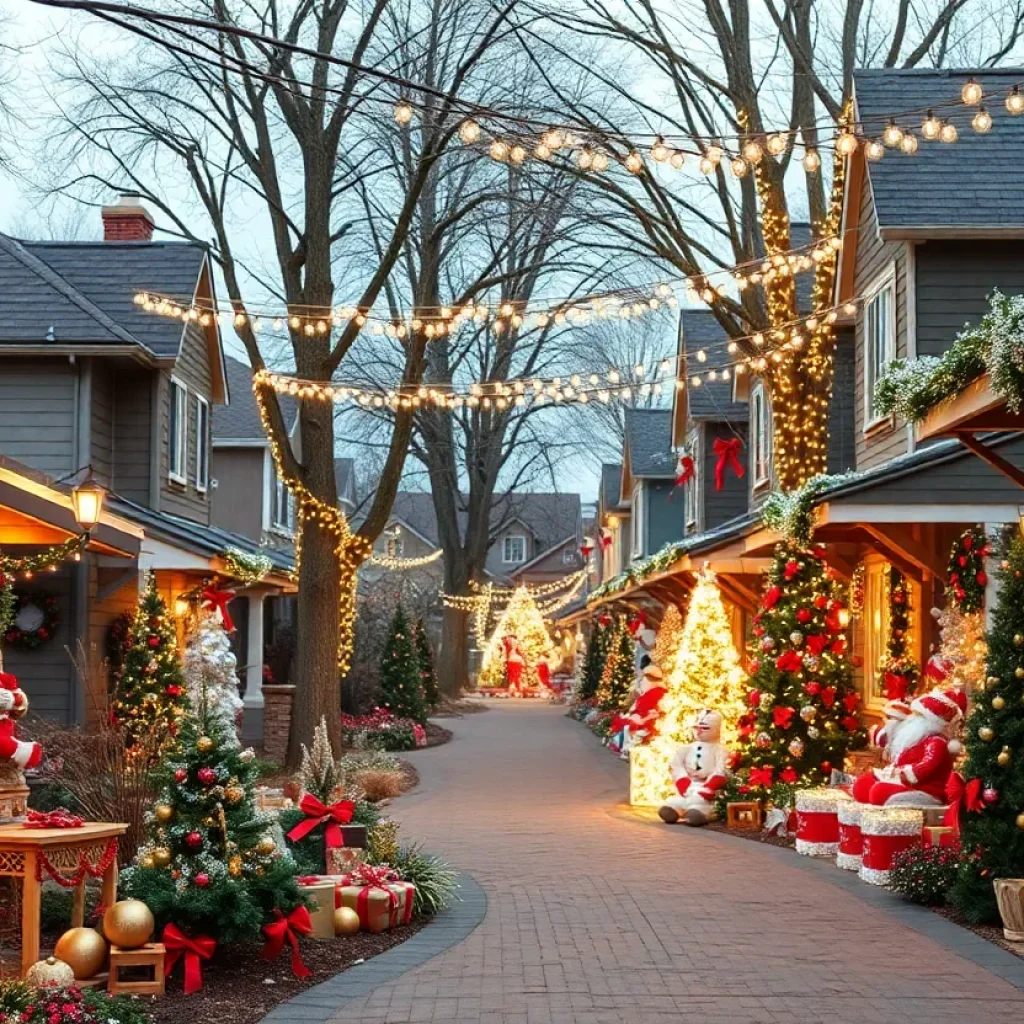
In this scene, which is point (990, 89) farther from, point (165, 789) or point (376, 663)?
point (376, 663)

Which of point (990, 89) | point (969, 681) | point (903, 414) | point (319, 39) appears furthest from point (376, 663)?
point (903, 414)

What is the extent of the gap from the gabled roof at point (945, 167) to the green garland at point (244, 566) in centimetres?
930

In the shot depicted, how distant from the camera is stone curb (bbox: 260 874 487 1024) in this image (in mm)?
8148

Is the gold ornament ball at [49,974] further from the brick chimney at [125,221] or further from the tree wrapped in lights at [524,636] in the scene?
the tree wrapped in lights at [524,636]

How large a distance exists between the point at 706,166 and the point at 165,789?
16.7 ft

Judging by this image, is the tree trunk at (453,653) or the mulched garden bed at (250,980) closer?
the mulched garden bed at (250,980)

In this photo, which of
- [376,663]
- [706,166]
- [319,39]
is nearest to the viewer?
[706,166]

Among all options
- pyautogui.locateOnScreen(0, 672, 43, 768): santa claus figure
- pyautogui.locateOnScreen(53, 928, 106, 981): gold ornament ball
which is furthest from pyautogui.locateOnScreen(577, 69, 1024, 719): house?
pyautogui.locateOnScreen(53, 928, 106, 981): gold ornament ball

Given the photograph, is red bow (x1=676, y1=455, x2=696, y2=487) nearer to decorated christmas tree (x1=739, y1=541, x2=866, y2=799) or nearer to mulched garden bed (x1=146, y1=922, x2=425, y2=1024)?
decorated christmas tree (x1=739, y1=541, x2=866, y2=799)

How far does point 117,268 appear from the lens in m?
23.7

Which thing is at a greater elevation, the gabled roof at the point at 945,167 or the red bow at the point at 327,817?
the gabled roof at the point at 945,167

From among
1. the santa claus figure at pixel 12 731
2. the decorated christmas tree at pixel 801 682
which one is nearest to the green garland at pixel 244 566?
the decorated christmas tree at pixel 801 682

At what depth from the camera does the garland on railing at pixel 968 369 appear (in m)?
8.55

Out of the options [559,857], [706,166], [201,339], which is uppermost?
[201,339]
